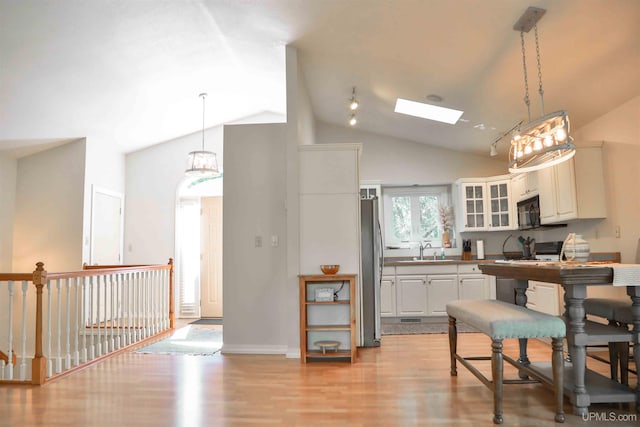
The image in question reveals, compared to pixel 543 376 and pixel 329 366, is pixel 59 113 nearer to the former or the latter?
pixel 329 366

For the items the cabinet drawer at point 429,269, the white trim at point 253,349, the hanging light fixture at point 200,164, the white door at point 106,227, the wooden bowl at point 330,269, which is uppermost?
the hanging light fixture at point 200,164

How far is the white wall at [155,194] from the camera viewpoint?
7.48m

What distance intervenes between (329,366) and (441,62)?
3.06 metres

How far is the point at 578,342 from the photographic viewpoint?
2633 millimetres

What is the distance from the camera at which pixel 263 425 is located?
266 centimetres

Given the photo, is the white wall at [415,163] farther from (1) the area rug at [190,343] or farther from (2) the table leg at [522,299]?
(2) the table leg at [522,299]

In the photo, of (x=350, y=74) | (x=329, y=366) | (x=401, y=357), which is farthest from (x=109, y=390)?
(x=350, y=74)

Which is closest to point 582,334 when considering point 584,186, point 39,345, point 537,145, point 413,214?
point 537,145

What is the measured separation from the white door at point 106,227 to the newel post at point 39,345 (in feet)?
9.38

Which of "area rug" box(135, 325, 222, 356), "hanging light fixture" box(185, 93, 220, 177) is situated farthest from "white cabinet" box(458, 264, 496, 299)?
"hanging light fixture" box(185, 93, 220, 177)

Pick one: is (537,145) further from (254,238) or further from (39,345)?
(39,345)

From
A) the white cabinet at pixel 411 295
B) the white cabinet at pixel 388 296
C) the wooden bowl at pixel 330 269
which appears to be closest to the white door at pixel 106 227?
the wooden bowl at pixel 330 269

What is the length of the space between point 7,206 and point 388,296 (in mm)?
5439

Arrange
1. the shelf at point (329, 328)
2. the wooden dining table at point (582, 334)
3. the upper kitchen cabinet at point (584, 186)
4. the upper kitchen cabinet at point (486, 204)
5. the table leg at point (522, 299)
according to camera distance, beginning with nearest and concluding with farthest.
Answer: the wooden dining table at point (582, 334) → the table leg at point (522, 299) → the shelf at point (329, 328) → the upper kitchen cabinet at point (584, 186) → the upper kitchen cabinet at point (486, 204)
